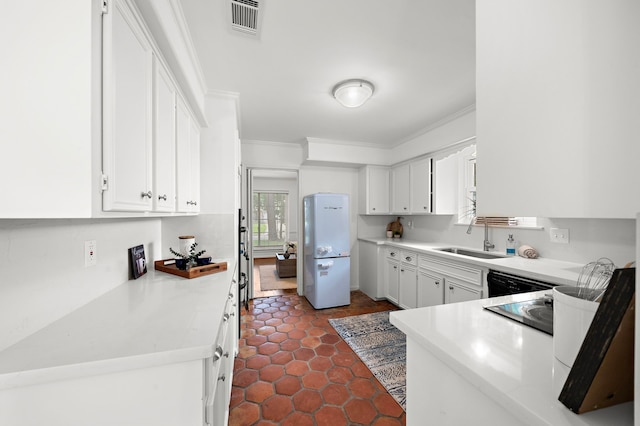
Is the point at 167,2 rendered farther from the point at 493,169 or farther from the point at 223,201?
the point at 493,169

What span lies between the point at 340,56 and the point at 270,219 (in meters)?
5.94

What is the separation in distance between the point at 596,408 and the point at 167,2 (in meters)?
2.13

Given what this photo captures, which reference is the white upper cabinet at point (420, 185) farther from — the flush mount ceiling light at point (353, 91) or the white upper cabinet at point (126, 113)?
the white upper cabinet at point (126, 113)

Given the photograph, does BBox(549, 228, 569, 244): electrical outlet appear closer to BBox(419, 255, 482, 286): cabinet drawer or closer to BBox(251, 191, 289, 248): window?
BBox(419, 255, 482, 286): cabinet drawer

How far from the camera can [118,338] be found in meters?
0.90

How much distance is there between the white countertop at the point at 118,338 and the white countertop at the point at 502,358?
2.57 ft

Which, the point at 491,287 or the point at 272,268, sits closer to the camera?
the point at 491,287

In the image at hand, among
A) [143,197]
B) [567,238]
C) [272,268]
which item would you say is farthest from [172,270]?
[272,268]

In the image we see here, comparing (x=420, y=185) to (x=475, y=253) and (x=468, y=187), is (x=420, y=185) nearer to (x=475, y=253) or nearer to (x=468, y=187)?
(x=468, y=187)

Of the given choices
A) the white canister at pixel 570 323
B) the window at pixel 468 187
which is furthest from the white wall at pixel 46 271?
the window at pixel 468 187

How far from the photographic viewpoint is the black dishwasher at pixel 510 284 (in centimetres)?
182

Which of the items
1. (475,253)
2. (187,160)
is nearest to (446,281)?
(475,253)

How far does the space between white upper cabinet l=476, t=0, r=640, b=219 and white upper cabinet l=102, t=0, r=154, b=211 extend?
4.14ft

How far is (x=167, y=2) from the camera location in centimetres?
130
